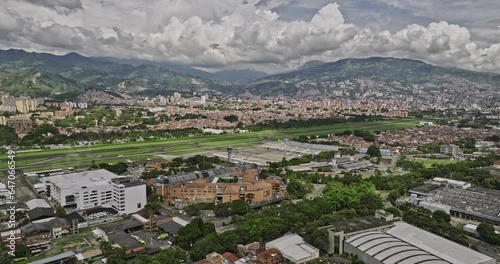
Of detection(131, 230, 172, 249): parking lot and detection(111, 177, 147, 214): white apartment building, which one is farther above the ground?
detection(111, 177, 147, 214): white apartment building

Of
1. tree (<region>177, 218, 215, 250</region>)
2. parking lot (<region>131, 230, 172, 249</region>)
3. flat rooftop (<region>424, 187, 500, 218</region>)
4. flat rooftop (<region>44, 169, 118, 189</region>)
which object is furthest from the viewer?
flat rooftop (<region>44, 169, 118, 189</region>)

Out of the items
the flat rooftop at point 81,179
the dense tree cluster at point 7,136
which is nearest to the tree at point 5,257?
the flat rooftop at point 81,179

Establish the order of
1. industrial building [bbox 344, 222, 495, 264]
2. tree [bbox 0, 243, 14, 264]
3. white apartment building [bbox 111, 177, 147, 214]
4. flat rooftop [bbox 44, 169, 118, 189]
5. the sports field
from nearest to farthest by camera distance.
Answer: tree [bbox 0, 243, 14, 264], industrial building [bbox 344, 222, 495, 264], white apartment building [bbox 111, 177, 147, 214], flat rooftop [bbox 44, 169, 118, 189], the sports field

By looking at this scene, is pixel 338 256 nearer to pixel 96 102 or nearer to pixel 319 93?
pixel 96 102

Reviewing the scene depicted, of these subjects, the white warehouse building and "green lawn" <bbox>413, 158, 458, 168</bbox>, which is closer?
the white warehouse building

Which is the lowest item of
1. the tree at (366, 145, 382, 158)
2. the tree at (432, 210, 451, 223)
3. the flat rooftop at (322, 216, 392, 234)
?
the tree at (432, 210, 451, 223)

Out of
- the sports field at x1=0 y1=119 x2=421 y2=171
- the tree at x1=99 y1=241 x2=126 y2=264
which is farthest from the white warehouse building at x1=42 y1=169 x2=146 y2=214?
the sports field at x1=0 y1=119 x2=421 y2=171

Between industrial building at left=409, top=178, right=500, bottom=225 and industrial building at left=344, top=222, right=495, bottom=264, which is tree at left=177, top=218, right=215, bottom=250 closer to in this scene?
industrial building at left=344, top=222, right=495, bottom=264

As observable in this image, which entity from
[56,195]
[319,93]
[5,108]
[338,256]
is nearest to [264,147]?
[56,195]
